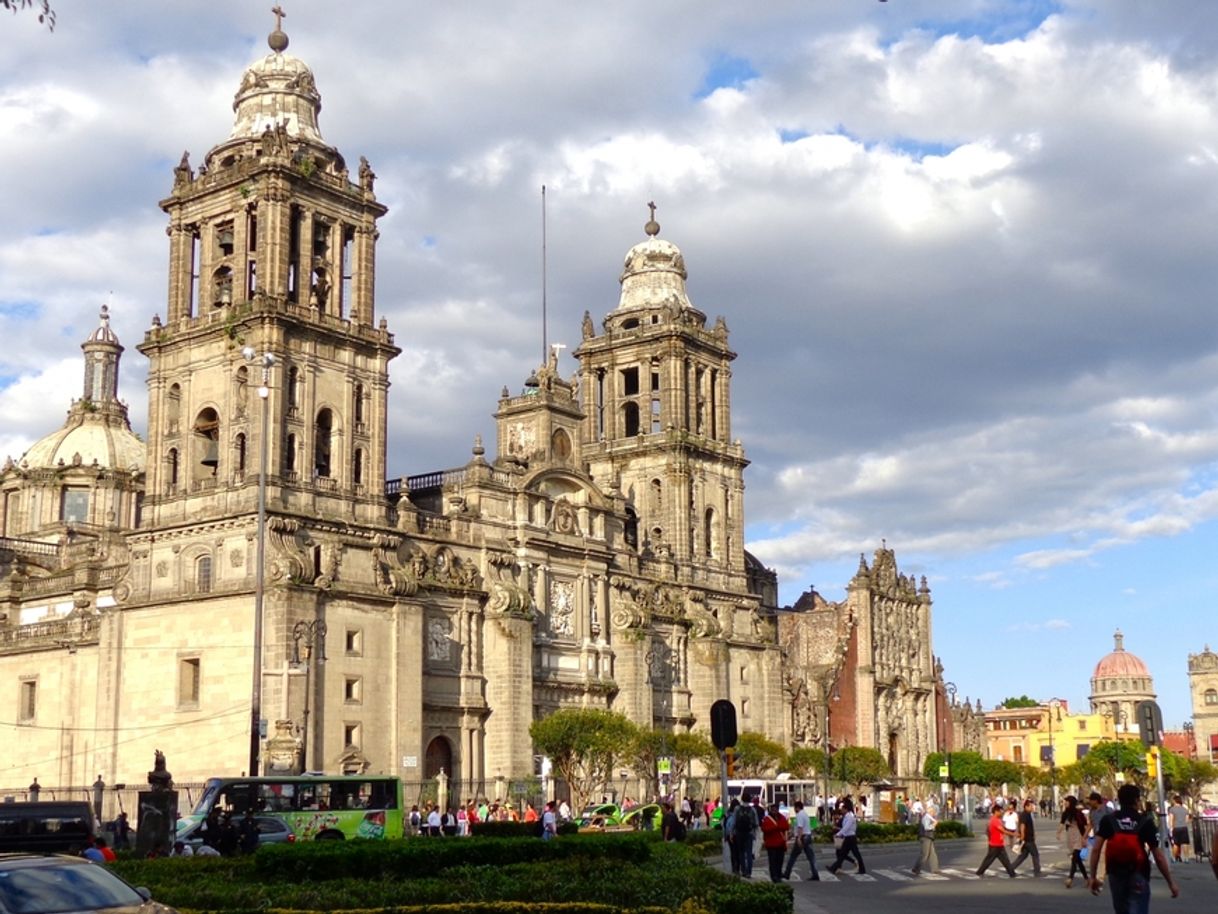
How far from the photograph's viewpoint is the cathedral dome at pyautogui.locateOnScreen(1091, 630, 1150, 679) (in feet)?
626

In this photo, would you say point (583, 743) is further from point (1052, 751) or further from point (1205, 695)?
point (1205, 695)

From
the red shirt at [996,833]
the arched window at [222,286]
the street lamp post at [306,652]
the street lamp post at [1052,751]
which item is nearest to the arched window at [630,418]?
the arched window at [222,286]

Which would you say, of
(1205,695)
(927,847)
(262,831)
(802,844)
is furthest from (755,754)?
(1205,695)

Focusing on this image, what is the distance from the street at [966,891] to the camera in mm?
27297

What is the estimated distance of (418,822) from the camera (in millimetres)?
55625

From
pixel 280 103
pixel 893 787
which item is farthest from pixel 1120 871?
pixel 893 787

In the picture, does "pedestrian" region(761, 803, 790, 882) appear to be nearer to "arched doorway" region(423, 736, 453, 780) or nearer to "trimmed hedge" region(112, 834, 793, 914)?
"trimmed hedge" region(112, 834, 793, 914)

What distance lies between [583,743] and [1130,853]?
49031 millimetres

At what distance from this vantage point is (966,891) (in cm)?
3155

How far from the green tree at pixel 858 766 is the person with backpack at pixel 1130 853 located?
71.0 meters

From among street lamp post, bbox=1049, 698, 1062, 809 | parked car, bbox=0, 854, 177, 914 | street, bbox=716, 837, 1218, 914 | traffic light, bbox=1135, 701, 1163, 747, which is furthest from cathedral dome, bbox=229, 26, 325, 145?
street lamp post, bbox=1049, 698, 1062, 809

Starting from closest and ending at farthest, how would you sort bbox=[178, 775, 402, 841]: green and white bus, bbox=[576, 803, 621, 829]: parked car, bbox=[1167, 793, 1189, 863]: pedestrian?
bbox=[178, 775, 402, 841]: green and white bus, bbox=[1167, 793, 1189, 863]: pedestrian, bbox=[576, 803, 621, 829]: parked car

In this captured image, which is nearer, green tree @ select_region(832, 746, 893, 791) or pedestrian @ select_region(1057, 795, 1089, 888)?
pedestrian @ select_region(1057, 795, 1089, 888)

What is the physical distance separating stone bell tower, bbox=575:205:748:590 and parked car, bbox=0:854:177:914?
6836cm
